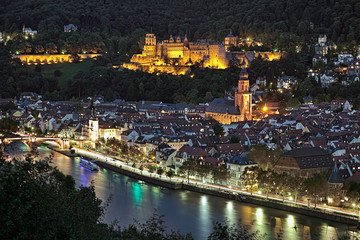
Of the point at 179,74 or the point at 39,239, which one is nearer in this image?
the point at 39,239

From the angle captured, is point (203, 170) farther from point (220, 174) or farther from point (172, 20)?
point (172, 20)

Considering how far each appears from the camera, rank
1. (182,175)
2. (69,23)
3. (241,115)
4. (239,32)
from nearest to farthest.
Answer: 1. (182,175)
2. (241,115)
3. (239,32)
4. (69,23)

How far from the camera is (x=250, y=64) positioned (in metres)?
39.4

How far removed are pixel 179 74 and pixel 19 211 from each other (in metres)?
36.0

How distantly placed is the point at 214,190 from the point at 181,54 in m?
26.9

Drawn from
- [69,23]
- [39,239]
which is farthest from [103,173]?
[69,23]

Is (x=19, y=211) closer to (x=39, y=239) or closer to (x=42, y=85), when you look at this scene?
(x=39, y=239)

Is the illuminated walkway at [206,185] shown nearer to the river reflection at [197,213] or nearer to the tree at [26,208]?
the river reflection at [197,213]

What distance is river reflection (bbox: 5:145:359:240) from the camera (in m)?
14.0

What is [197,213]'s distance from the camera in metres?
15.5

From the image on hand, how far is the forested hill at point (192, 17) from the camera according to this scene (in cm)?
4372

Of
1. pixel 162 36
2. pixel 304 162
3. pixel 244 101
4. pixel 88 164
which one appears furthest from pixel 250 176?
pixel 162 36

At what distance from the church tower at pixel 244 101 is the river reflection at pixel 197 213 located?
494 inches

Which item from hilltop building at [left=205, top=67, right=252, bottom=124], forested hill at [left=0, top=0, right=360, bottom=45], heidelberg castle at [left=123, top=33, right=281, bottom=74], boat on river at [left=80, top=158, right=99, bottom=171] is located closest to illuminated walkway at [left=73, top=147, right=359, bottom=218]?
boat on river at [left=80, top=158, right=99, bottom=171]
